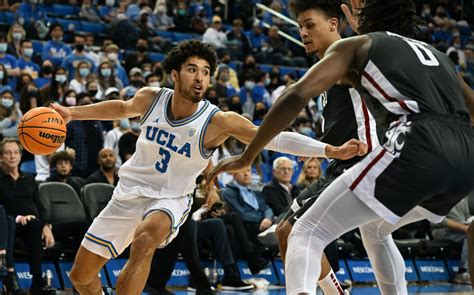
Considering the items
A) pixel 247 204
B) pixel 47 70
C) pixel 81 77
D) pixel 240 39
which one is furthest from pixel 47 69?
pixel 240 39

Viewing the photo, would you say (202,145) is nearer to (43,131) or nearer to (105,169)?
(43,131)

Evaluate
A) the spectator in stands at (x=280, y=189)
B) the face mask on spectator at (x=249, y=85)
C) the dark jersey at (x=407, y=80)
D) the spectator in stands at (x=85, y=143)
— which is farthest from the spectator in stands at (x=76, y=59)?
the dark jersey at (x=407, y=80)

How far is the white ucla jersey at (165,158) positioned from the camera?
6.23 meters

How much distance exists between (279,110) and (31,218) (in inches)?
233

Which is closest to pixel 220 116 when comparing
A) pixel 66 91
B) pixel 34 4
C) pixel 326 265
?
pixel 326 265

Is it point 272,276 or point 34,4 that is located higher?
point 34,4

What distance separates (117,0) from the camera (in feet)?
64.1

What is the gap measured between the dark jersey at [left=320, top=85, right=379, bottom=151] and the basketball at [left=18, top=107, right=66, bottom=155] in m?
2.11

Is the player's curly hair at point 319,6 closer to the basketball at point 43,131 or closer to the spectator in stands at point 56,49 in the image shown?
the basketball at point 43,131

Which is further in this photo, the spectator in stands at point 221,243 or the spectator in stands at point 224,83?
the spectator in stands at point 224,83

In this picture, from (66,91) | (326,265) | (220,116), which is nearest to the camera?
(326,265)

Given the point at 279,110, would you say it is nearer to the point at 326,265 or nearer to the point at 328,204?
the point at 328,204

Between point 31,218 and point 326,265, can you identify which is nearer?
point 326,265

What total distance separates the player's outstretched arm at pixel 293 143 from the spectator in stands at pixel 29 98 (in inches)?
251
